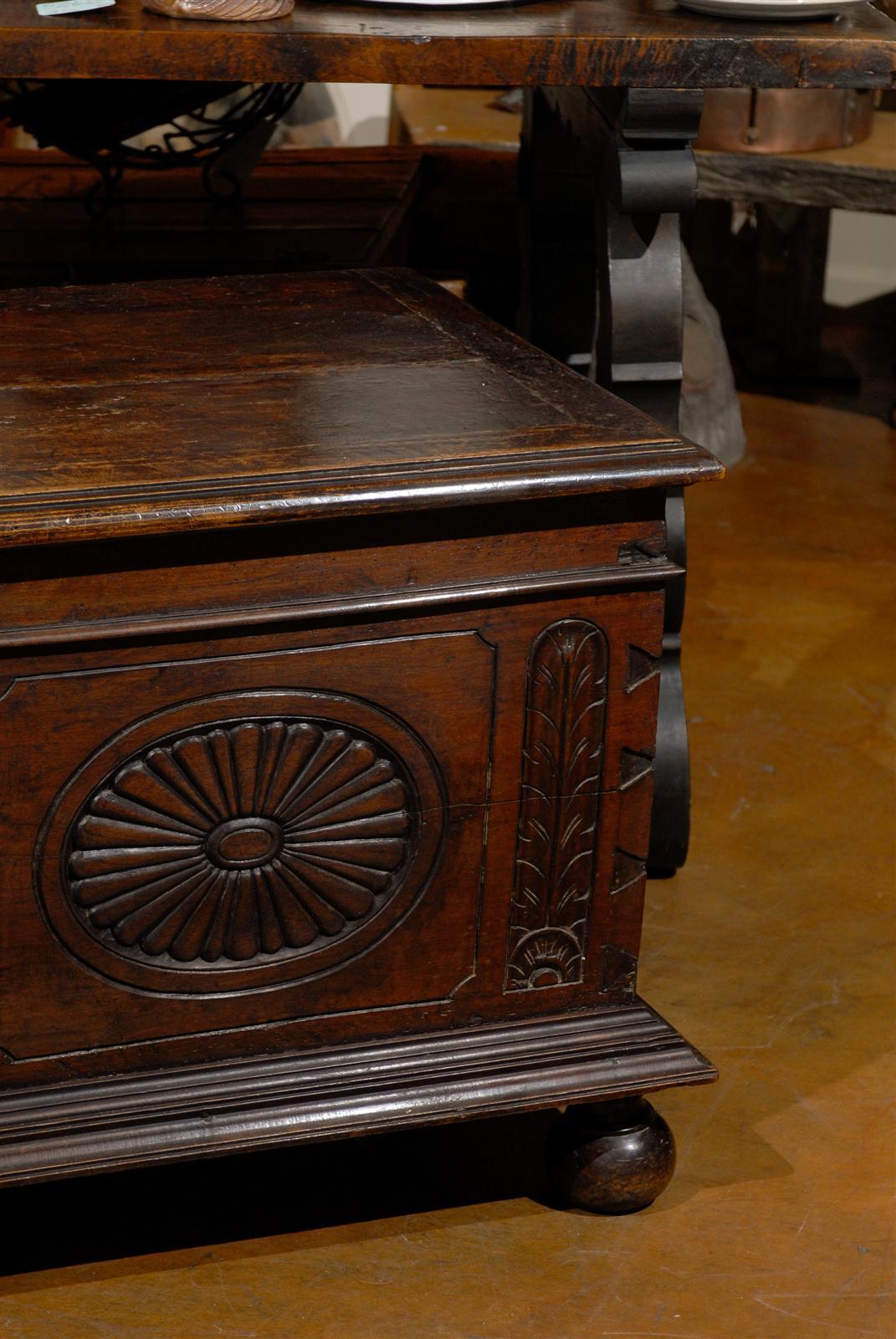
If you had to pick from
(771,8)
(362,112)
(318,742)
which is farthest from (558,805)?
(362,112)

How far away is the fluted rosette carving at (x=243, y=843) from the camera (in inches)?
47.6

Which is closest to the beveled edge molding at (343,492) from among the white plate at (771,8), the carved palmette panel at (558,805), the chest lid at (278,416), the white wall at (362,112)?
the chest lid at (278,416)

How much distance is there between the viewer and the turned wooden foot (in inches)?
54.4

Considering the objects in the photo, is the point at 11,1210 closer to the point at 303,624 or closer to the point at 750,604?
the point at 303,624

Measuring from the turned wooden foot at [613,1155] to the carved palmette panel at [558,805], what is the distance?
121 millimetres

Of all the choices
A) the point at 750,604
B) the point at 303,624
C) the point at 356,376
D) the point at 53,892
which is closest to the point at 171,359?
the point at 356,376

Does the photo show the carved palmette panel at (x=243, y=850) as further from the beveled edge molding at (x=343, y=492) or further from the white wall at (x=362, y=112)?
the white wall at (x=362, y=112)

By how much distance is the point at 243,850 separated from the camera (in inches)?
48.8

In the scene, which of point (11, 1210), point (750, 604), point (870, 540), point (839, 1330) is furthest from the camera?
point (870, 540)

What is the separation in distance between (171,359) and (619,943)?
1.93ft

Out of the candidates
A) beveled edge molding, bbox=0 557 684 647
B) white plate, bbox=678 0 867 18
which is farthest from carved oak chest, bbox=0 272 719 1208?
white plate, bbox=678 0 867 18

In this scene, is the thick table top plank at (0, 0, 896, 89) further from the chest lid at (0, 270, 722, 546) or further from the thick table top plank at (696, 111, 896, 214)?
the thick table top plank at (696, 111, 896, 214)

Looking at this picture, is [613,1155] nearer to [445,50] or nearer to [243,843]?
[243,843]

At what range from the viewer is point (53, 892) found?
1210 millimetres
